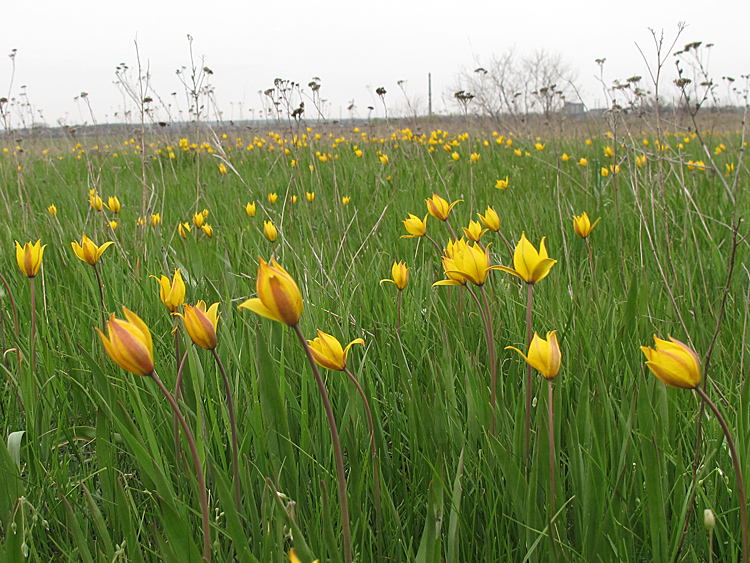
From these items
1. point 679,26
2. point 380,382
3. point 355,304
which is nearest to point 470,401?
point 380,382

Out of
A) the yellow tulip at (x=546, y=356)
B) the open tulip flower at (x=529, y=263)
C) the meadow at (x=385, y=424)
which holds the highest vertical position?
the open tulip flower at (x=529, y=263)

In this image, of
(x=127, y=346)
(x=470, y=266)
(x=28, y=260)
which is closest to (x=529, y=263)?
(x=470, y=266)

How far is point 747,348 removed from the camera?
1332 millimetres

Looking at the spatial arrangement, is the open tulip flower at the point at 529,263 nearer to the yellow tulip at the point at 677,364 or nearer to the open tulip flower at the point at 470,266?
the open tulip flower at the point at 470,266

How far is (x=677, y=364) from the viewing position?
622 millimetres

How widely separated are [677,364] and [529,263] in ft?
0.98

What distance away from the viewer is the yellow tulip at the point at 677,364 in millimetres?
620

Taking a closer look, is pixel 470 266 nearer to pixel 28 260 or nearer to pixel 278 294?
pixel 278 294

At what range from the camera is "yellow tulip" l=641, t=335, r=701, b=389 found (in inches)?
24.4

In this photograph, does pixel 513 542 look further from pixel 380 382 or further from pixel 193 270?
pixel 193 270

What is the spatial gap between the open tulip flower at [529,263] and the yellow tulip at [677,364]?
25 centimetres

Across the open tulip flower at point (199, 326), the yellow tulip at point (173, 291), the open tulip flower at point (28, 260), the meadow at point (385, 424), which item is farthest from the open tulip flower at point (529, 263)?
the open tulip flower at point (28, 260)

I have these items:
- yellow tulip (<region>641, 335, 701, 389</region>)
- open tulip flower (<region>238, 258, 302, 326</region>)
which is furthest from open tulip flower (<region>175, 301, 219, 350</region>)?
yellow tulip (<region>641, 335, 701, 389</region>)

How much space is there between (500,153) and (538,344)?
4797mm
